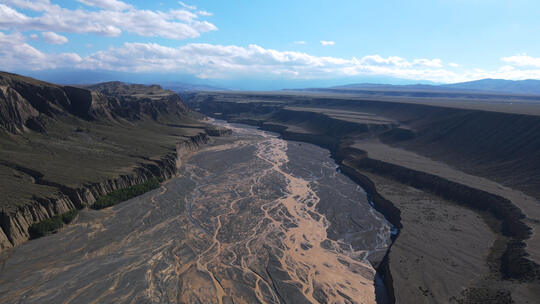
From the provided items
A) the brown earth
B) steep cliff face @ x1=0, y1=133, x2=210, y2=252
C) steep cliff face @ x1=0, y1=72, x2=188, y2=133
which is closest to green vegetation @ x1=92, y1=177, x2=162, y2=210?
steep cliff face @ x1=0, y1=133, x2=210, y2=252

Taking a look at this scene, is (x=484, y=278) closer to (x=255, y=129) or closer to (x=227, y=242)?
(x=227, y=242)

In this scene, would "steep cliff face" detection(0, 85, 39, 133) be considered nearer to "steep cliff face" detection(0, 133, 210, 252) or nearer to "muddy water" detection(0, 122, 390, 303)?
"steep cliff face" detection(0, 133, 210, 252)

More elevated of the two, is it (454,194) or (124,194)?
(454,194)

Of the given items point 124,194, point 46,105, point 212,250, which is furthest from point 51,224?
point 46,105

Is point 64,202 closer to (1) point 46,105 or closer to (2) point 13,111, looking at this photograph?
(2) point 13,111

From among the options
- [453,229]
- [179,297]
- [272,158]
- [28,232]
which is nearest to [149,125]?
[272,158]

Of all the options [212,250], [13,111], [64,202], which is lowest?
[212,250]
